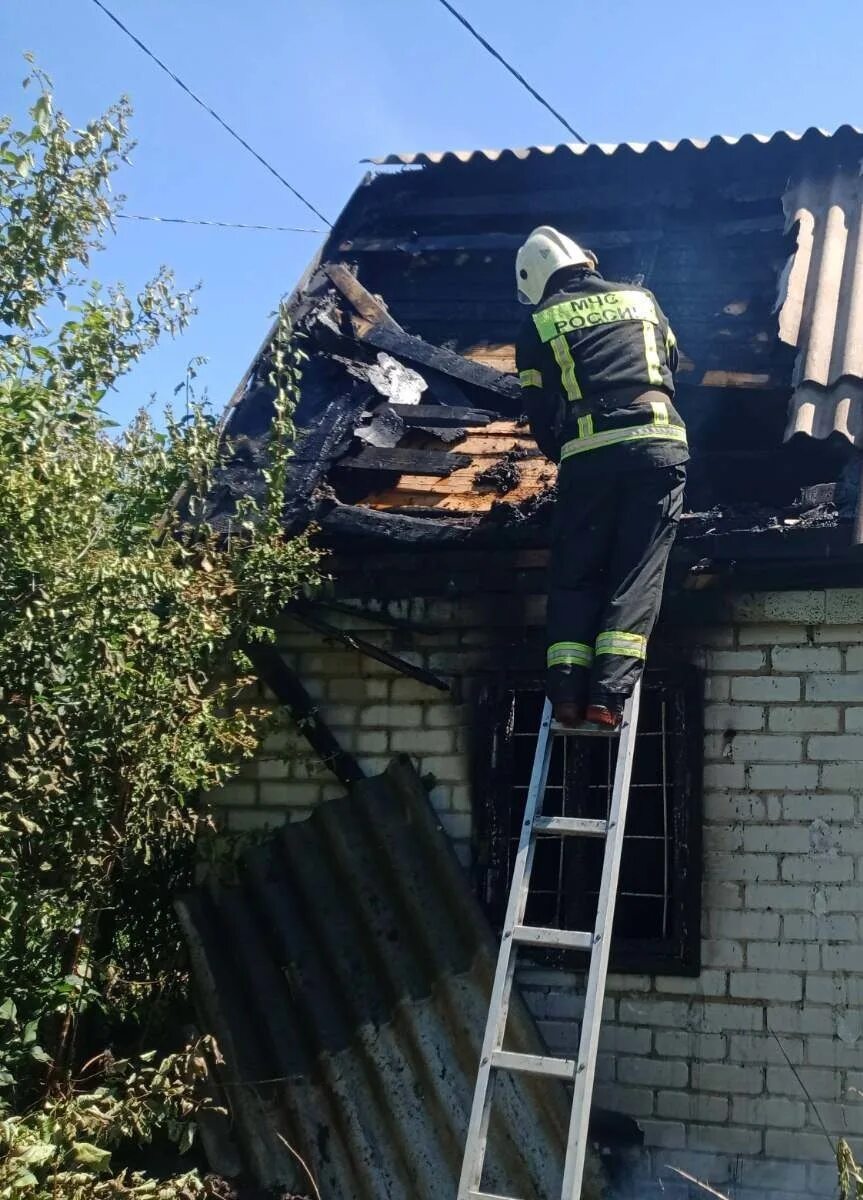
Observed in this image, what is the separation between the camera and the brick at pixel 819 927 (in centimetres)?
494

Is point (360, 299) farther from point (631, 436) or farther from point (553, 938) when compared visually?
point (553, 938)

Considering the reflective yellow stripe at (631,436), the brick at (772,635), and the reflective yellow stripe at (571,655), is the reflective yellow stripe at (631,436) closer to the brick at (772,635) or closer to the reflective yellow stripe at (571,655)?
the reflective yellow stripe at (571,655)

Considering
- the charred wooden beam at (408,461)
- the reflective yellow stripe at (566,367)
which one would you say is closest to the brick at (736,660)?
the reflective yellow stripe at (566,367)

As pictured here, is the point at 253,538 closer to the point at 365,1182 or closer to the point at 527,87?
the point at 365,1182

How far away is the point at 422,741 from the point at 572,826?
5.13ft

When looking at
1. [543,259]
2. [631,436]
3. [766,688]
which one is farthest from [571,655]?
[543,259]

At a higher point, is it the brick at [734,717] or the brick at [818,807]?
the brick at [734,717]

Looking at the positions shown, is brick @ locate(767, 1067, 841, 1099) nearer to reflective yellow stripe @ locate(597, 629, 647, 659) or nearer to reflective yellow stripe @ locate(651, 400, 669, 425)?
reflective yellow stripe @ locate(597, 629, 647, 659)

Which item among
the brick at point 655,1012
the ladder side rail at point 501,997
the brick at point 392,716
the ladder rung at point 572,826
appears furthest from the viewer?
the brick at point 392,716

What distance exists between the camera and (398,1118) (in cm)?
474

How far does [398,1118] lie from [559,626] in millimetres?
1983

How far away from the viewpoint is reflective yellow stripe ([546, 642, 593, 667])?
14.5 feet

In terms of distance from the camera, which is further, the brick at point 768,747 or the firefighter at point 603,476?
the brick at point 768,747

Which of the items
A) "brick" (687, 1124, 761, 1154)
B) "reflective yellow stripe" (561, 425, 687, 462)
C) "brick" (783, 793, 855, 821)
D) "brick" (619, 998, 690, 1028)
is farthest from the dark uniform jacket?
"brick" (687, 1124, 761, 1154)
